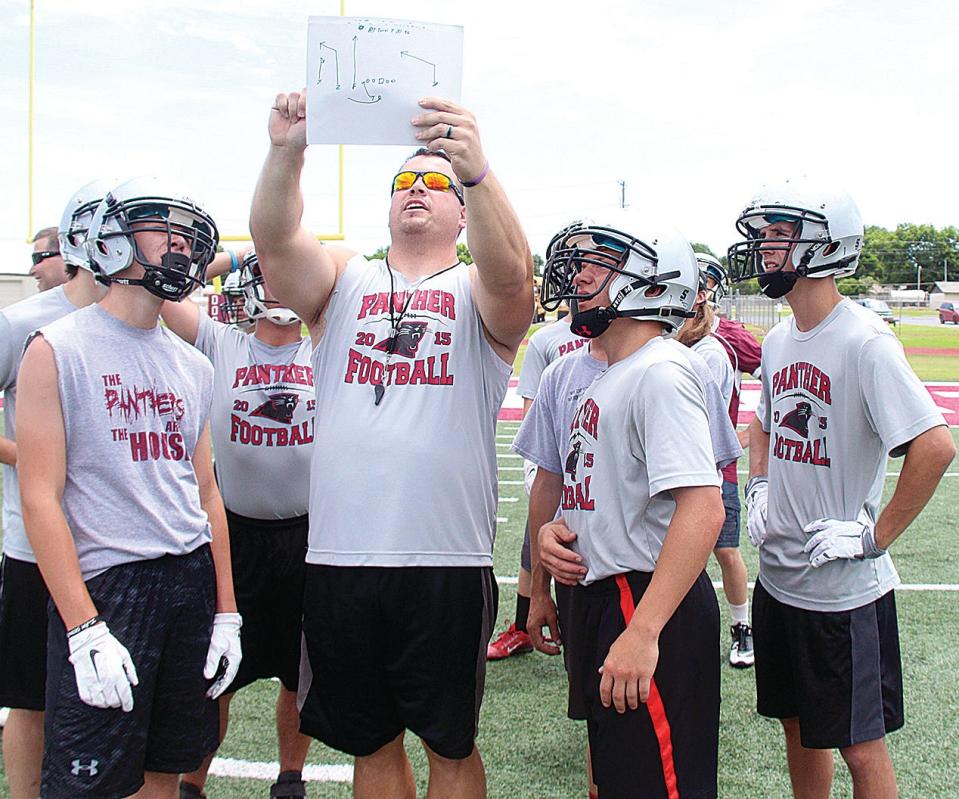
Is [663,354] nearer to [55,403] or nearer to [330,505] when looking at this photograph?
[330,505]

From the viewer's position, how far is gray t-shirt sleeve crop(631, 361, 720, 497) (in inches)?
85.7

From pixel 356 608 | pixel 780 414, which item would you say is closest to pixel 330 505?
pixel 356 608

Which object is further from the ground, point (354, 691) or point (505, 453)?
point (354, 691)

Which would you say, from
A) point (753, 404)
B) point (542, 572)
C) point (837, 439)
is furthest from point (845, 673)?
point (753, 404)

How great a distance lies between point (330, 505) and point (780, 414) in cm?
146

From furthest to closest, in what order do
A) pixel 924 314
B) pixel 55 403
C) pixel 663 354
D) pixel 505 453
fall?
pixel 924 314 → pixel 505 453 → pixel 663 354 → pixel 55 403

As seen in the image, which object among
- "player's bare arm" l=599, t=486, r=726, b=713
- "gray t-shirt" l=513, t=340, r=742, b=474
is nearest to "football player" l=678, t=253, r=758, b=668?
"gray t-shirt" l=513, t=340, r=742, b=474

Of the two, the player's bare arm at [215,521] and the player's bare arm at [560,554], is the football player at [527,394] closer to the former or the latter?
the player's bare arm at [560,554]

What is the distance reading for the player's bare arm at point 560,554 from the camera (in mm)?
2426

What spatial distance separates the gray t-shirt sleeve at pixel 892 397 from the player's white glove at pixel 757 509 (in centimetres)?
49

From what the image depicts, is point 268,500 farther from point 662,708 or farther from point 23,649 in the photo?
point 662,708

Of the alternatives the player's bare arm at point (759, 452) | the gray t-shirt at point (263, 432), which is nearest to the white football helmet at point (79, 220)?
the gray t-shirt at point (263, 432)

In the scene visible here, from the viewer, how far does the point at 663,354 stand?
2.38 m

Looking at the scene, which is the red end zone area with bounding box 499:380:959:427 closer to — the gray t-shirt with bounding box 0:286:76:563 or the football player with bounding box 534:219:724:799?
the gray t-shirt with bounding box 0:286:76:563
